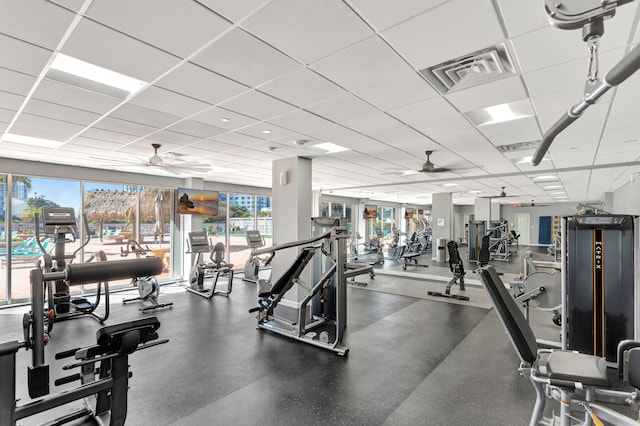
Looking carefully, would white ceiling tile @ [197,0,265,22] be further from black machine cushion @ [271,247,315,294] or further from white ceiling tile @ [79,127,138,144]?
white ceiling tile @ [79,127,138,144]

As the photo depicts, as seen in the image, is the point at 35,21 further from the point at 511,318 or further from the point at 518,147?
the point at 518,147

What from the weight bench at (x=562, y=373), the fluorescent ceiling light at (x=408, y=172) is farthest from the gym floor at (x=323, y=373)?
the fluorescent ceiling light at (x=408, y=172)

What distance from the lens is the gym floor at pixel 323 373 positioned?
93.4 inches

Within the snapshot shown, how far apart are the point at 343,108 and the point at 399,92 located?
59 cm

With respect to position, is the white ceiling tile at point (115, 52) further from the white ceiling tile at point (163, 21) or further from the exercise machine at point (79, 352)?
the exercise machine at point (79, 352)

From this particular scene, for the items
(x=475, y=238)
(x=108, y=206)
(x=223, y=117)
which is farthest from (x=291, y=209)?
(x=475, y=238)

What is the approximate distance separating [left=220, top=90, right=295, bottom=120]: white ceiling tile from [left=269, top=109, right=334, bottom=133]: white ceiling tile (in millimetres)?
112

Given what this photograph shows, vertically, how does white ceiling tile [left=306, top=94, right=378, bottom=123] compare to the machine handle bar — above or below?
above

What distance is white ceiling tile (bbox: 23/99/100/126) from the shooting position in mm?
3018

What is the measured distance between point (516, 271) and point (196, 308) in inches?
342

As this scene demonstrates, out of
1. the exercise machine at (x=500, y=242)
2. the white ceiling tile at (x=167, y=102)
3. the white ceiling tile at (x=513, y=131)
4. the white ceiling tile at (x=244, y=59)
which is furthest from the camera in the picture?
the exercise machine at (x=500, y=242)

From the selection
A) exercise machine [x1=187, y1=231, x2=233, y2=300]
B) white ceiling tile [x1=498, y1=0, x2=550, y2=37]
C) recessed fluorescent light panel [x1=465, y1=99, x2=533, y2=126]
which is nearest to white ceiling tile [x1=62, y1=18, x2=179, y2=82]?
white ceiling tile [x1=498, y1=0, x2=550, y2=37]

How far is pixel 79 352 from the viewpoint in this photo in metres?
1.84

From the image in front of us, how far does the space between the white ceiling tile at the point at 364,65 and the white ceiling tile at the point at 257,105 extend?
703 millimetres
